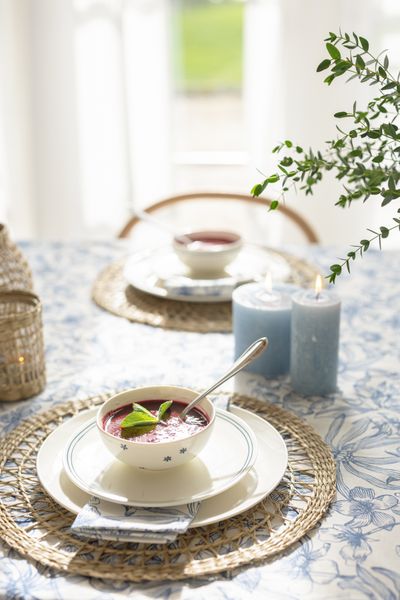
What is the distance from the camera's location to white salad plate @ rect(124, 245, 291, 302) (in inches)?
54.6

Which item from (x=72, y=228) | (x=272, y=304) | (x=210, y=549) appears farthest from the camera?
(x=72, y=228)

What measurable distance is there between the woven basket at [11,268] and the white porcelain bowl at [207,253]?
345mm

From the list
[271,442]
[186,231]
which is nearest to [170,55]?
[186,231]

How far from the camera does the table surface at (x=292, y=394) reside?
0.73 m

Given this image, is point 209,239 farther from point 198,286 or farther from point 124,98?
point 124,98

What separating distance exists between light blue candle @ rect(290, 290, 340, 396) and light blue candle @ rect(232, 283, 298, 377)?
52 mm

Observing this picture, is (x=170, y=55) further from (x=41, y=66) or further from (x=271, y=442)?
(x=271, y=442)

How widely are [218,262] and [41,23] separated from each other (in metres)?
1.92

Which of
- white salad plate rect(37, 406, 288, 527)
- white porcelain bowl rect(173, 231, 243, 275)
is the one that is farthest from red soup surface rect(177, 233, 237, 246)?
white salad plate rect(37, 406, 288, 527)

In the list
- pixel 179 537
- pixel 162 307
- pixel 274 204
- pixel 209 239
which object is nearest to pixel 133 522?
pixel 179 537

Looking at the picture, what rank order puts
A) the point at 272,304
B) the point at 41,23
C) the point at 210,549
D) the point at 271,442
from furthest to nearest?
the point at 41,23 → the point at 272,304 → the point at 271,442 → the point at 210,549

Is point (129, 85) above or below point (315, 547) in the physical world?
above

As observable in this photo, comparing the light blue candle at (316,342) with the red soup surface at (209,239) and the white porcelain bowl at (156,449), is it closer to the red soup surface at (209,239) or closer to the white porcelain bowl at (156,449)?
the white porcelain bowl at (156,449)

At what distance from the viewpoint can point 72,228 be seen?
3.23 m
